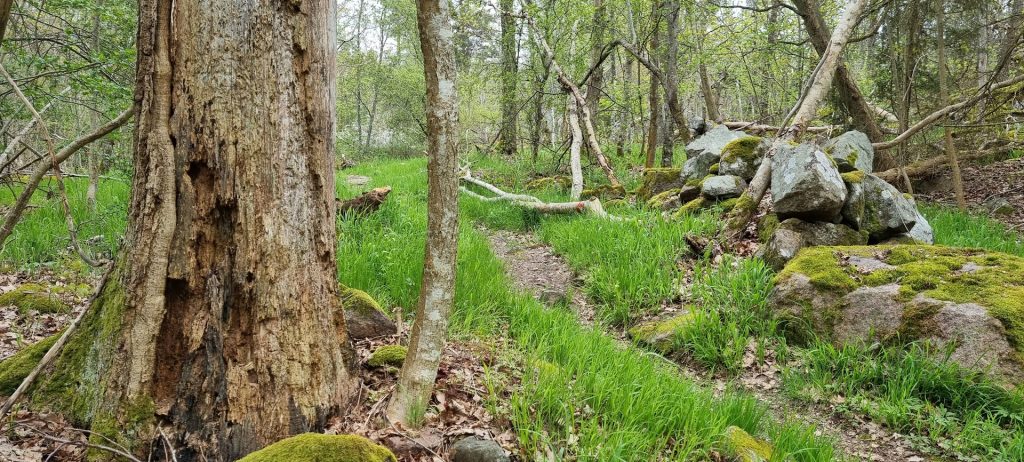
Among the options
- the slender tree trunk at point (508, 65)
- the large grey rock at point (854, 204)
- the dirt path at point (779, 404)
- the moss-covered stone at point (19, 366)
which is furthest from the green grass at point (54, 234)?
the slender tree trunk at point (508, 65)

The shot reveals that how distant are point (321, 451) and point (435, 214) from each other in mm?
1101

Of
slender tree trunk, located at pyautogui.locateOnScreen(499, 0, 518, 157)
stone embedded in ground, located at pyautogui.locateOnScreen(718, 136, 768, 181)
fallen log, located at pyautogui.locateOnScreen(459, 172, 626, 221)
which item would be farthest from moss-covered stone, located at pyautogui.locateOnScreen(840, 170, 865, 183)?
slender tree trunk, located at pyautogui.locateOnScreen(499, 0, 518, 157)

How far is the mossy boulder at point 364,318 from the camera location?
346cm

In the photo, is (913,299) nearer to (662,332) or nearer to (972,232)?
(662,332)

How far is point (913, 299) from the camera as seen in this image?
4012 mm

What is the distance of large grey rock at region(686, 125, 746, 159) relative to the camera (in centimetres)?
855

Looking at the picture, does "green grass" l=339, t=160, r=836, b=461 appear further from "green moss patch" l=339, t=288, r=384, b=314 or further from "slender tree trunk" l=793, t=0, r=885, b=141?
"slender tree trunk" l=793, t=0, r=885, b=141

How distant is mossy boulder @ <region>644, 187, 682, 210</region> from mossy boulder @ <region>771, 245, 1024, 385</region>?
289cm

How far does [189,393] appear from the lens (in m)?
2.12

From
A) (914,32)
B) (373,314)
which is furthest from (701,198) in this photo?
(373,314)

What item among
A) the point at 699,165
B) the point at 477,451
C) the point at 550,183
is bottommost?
the point at 477,451

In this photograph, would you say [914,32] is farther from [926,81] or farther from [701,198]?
[701,198]

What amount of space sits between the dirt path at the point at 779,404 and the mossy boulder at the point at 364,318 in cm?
223

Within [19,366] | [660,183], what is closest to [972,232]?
[660,183]
